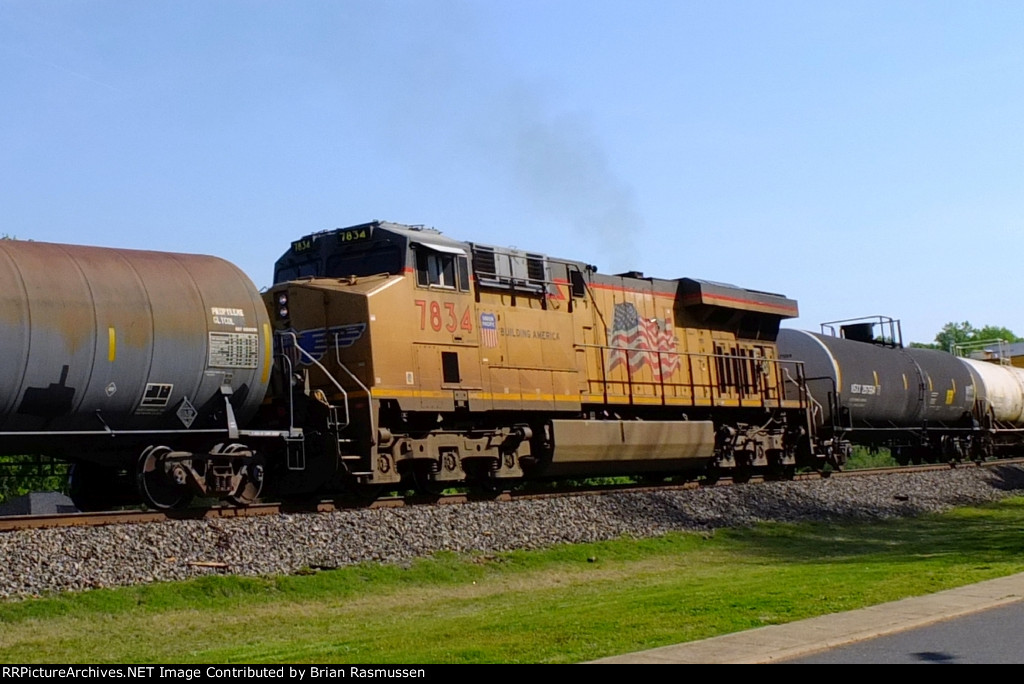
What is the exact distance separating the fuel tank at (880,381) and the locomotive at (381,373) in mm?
704

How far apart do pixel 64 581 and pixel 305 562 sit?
2.72m

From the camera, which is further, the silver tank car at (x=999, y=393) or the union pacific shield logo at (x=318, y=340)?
the silver tank car at (x=999, y=393)

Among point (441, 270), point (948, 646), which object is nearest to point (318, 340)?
point (441, 270)

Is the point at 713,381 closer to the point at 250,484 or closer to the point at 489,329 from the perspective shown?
the point at 489,329

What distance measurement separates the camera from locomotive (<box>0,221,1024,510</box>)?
12711 mm

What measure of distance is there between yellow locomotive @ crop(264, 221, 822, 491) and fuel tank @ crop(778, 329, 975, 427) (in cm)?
342

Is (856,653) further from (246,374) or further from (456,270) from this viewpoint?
(456,270)

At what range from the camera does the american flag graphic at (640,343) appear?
68.8 ft

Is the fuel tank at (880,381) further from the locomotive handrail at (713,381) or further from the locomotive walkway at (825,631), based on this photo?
the locomotive walkway at (825,631)

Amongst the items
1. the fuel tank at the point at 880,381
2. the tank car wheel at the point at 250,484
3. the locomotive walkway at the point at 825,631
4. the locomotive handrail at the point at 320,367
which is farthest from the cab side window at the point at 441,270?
the fuel tank at the point at 880,381

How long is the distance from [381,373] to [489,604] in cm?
527

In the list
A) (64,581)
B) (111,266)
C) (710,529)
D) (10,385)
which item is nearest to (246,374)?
(111,266)

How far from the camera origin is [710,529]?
58.1 ft

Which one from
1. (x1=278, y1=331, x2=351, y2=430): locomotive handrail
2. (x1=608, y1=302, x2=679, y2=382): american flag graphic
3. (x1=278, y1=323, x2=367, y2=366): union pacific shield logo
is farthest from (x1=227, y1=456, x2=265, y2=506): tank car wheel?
(x1=608, y1=302, x2=679, y2=382): american flag graphic
